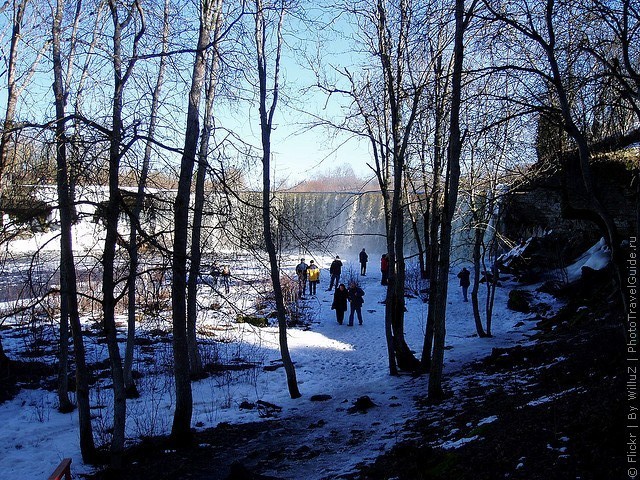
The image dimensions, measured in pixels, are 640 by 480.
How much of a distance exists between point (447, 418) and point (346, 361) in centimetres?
678

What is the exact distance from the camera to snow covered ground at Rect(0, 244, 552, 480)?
7496mm

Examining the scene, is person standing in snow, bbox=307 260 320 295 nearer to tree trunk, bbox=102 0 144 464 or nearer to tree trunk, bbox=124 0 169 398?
tree trunk, bbox=124 0 169 398

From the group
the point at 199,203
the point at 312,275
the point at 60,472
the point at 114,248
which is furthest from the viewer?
the point at 312,275

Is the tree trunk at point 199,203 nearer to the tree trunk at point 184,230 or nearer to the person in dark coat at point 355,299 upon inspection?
the tree trunk at point 184,230

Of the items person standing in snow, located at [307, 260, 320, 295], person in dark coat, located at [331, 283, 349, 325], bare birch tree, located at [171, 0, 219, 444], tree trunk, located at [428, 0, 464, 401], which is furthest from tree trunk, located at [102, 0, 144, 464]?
person standing in snow, located at [307, 260, 320, 295]

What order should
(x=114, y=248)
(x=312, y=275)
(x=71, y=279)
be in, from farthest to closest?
(x=312, y=275)
(x=71, y=279)
(x=114, y=248)

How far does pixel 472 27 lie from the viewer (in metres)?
6.47

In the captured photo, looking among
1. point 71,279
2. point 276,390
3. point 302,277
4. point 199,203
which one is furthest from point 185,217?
point 302,277

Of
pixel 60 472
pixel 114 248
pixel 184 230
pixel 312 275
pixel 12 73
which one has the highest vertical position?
pixel 12 73

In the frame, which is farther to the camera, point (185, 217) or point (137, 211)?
point (137, 211)

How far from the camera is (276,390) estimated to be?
37.1 ft

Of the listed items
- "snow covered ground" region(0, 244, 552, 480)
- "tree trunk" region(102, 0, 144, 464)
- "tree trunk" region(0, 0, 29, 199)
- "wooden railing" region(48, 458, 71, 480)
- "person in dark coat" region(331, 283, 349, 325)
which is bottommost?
"snow covered ground" region(0, 244, 552, 480)

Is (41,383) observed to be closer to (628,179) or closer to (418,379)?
(418,379)

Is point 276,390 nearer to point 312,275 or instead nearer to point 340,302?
point 340,302
